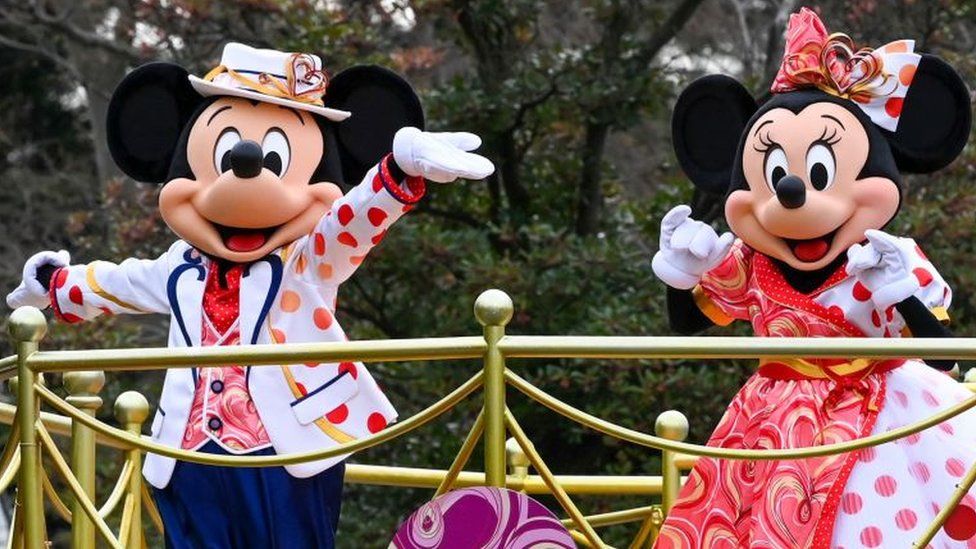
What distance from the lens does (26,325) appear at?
10.6 ft

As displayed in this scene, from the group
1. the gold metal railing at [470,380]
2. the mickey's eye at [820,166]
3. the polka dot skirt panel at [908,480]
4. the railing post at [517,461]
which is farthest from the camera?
the railing post at [517,461]

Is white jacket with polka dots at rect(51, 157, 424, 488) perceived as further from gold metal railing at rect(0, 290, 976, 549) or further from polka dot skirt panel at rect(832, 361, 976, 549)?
polka dot skirt panel at rect(832, 361, 976, 549)

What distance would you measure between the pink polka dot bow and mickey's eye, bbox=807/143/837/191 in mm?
157

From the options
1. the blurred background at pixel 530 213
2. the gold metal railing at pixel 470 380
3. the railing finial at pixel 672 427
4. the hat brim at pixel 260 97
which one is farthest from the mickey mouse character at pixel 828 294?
the blurred background at pixel 530 213

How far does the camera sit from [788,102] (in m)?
3.99

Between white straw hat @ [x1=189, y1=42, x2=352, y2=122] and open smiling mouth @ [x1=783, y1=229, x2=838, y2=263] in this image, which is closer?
open smiling mouth @ [x1=783, y1=229, x2=838, y2=263]

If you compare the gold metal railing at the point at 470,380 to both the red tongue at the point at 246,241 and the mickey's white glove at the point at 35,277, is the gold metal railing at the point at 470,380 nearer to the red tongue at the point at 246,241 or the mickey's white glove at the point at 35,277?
the red tongue at the point at 246,241

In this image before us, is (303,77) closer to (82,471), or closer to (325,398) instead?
(325,398)

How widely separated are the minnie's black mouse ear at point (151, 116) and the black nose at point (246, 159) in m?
0.36

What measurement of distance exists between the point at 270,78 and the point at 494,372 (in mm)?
1261

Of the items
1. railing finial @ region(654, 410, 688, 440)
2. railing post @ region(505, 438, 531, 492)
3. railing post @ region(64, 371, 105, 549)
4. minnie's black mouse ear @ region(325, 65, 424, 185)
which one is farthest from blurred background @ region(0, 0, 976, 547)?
railing post @ region(64, 371, 105, 549)

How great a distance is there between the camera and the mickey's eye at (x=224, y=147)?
4.02 m

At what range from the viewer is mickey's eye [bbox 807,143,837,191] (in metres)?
3.88

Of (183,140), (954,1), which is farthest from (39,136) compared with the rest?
(183,140)
